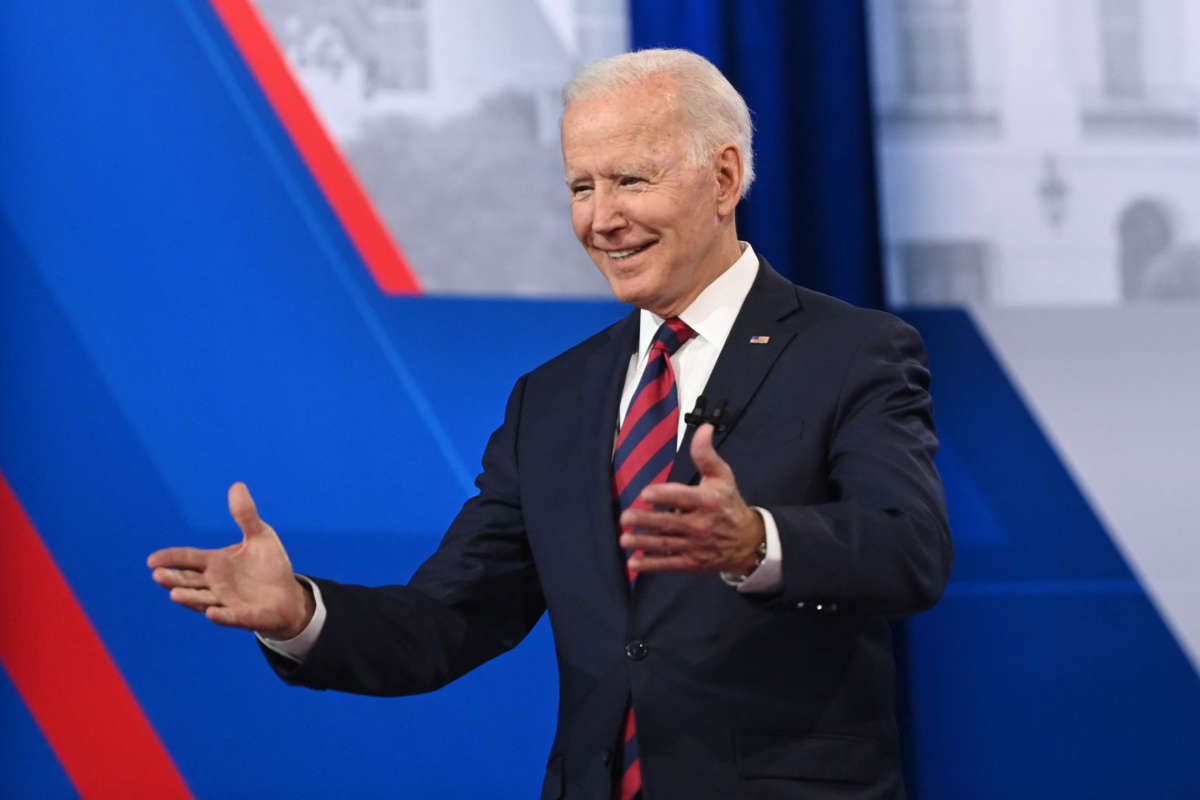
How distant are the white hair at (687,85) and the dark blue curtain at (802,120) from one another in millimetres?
1153

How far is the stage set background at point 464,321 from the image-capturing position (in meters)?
2.73

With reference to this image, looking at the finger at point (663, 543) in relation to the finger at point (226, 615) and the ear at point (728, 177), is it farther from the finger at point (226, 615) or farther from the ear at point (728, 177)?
the ear at point (728, 177)

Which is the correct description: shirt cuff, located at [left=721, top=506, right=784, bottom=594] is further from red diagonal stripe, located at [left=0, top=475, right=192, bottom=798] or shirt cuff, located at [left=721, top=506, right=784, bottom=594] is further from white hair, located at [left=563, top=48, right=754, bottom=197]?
red diagonal stripe, located at [left=0, top=475, right=192, bottom=798]

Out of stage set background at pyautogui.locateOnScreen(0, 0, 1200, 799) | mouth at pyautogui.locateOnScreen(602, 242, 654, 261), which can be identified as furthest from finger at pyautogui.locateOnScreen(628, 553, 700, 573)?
stage set background at pyautogui.locateOnScreen(0, 0, 1200, 799)

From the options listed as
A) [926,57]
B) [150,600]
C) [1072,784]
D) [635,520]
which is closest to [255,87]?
[150,600]

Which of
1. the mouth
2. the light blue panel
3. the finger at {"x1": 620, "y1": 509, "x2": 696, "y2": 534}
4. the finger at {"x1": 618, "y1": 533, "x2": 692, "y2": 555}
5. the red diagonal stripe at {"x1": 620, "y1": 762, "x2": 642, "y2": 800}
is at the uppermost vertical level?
the mouth

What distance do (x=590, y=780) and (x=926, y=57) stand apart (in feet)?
7.30

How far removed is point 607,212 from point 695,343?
0.21 m

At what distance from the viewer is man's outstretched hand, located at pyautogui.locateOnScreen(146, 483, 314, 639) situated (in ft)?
4.78

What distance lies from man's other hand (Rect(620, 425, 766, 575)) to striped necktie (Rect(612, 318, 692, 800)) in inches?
12.9

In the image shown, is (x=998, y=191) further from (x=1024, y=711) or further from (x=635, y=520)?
(x=635, y=520)

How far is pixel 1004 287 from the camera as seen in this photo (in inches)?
126

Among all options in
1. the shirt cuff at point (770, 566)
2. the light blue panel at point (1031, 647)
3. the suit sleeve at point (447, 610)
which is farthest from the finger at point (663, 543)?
the light blue panel at point (1031, 647)

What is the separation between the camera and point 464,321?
2.99 meters
